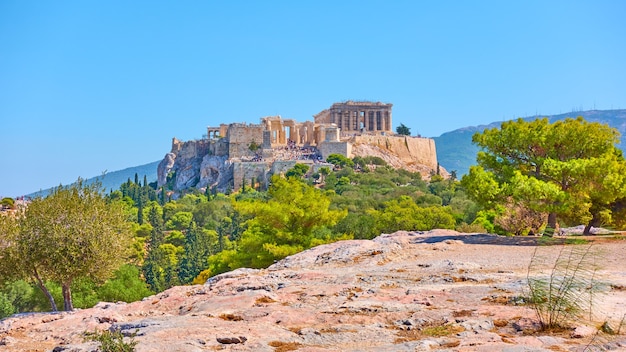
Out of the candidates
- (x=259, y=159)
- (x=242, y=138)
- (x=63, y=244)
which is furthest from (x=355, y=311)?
(x=242, y=138)

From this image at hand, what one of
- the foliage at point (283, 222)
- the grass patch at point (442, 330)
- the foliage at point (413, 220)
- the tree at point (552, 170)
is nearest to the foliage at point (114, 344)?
the grass patch at point (442, 330)

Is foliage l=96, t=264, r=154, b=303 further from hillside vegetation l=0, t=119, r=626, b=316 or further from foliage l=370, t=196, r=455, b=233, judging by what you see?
foliage l=370, t=196, r=455, b=233

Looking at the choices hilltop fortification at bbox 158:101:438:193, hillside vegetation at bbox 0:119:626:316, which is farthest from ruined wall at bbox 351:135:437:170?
hillside vegetation at bbox 0:119:626:316

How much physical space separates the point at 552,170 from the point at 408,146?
245ft

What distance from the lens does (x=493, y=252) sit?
13.7 metres

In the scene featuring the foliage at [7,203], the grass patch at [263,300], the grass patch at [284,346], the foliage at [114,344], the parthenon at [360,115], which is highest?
the parthenon at [360,115]

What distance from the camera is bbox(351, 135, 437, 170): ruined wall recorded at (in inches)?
3435

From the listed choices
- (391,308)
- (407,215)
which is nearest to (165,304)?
(391,308)

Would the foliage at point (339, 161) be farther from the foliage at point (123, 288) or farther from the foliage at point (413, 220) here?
the foliage at point (123, 288)

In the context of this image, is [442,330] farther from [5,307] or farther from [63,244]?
[5,307]

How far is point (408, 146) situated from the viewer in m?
90.6

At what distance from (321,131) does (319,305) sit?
74.9 m

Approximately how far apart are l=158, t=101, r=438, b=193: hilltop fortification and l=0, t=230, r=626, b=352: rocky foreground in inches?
2396

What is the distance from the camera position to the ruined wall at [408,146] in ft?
286
